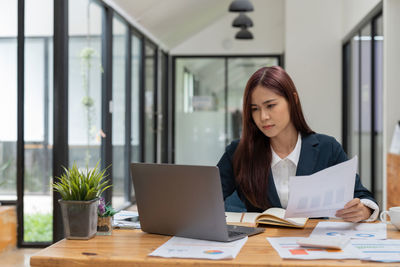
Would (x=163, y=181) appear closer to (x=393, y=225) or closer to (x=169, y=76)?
(x=393, y=225)

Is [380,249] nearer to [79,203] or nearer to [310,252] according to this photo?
[310,252]

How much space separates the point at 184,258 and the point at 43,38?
3.34 meters

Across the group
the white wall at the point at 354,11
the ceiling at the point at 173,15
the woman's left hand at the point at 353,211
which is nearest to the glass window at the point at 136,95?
the ceiling at the point at 173,15

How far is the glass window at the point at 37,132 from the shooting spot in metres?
4.31

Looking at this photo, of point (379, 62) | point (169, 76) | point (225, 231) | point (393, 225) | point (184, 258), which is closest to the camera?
point (184, 258)

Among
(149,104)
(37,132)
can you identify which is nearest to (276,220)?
(37,132)

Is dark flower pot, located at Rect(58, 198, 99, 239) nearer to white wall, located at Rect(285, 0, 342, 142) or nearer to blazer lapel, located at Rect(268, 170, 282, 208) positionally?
blazer lapel, located at Rect(268, 170, 282, 208)

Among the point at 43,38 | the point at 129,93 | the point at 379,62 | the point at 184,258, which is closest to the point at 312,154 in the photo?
the point at 184,258

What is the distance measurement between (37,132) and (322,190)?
312 centimetres

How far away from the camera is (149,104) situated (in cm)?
Result: 772

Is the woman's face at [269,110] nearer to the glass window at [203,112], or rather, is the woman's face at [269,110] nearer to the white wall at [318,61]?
the white wall at [318,61]

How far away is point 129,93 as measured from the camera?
6.43 meters

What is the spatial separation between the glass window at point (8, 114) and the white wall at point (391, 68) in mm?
3241

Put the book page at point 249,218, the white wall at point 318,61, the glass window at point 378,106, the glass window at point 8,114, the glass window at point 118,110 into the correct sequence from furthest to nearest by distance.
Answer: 1. the white wall at point 318,61
2. the glass window at point 118,110
3. the glass window at point 378,106
4. the glass window at point 8,114
5. the book page at point 249,218
